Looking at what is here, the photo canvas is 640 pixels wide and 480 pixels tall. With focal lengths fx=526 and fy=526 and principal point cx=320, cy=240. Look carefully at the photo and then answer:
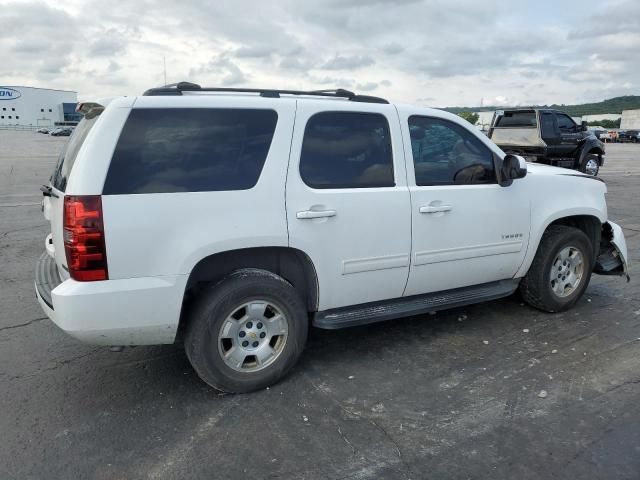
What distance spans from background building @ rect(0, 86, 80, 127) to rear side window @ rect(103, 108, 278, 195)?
397 feet

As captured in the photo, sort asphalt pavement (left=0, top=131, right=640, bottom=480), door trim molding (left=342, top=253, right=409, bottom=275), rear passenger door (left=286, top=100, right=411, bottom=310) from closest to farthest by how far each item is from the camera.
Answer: asphalt pavement (left=0, top=131, right=640, bottom=480), rear passenger door (left=286, top=100, right=411, bottom=310), door trim molding (left=342, top=253, right=409, bottom=275)

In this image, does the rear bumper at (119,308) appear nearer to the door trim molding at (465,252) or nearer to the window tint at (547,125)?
the door trim molding at (465,252)

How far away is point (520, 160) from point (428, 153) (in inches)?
32.1

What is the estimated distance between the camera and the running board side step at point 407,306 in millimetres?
3719

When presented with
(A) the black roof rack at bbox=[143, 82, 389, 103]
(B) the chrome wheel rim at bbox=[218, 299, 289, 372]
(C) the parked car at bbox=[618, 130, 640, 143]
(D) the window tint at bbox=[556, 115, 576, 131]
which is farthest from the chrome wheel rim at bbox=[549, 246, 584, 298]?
(C) the parked car at bbox=[618, 130, 640, 143]

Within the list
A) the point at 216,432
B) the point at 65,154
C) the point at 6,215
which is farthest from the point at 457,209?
the point at 6,215

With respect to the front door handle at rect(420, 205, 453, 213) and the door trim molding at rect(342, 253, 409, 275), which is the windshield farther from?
the front door handle at rect(420, 205, 453, 213)

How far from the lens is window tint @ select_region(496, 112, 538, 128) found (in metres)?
15.6

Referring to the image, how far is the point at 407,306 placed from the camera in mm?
4016

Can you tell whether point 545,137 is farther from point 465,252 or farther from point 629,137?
point 629,137

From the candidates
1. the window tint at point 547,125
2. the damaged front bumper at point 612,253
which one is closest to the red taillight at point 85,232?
the damaged front bumper at point 612,253

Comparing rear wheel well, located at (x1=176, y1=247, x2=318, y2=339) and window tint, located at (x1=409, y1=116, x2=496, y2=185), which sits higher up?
window tint, located at (x1=409, y1=116, x2=496, y2=185)

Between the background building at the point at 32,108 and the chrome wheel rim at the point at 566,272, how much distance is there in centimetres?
12113

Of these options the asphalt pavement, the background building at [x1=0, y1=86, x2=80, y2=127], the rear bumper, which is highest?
the background building at [x1=0, y1=86, x2=80, y2=127]
